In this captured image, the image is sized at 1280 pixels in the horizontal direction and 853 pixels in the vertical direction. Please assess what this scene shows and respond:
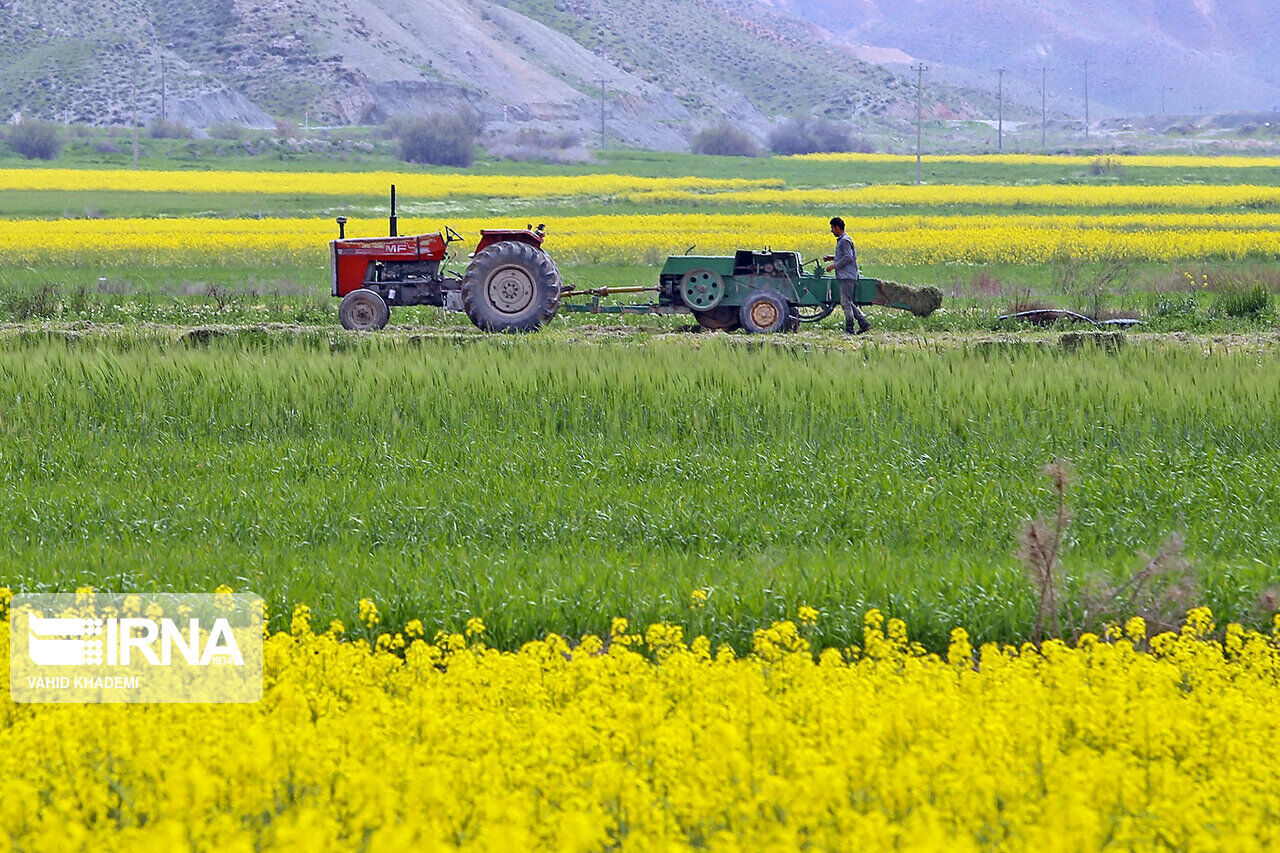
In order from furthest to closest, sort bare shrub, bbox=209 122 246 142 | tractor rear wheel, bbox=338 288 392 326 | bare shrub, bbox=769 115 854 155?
bare shrub, bbox=769 115 854 155
bare shrub, bbox=209 122 246 142
tractor rear wheel, bbox=338 288 392 326

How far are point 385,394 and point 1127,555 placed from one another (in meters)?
7.29

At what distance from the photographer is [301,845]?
413 centimetres

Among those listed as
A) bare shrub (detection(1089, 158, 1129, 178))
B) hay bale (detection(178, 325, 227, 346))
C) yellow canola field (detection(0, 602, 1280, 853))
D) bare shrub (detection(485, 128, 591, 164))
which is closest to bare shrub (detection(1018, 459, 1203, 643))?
yellow canola field (detection(0, 602, 1280, 853))

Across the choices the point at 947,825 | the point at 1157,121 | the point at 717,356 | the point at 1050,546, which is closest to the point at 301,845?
the point at 947,825

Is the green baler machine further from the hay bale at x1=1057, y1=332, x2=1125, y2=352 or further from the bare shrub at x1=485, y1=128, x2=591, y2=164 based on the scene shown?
the bare shrub at x1=485, y1=128, x2=591, y2=164

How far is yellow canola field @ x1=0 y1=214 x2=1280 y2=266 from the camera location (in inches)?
1291

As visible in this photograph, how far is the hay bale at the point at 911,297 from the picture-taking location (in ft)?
64.1

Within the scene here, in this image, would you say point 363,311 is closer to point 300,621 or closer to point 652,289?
point 652,289

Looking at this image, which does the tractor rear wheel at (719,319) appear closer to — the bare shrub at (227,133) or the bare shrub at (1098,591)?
the bare shrub at (1098,591)

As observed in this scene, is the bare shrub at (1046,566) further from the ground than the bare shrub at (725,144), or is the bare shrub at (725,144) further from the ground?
the bare shrub at (725,144)

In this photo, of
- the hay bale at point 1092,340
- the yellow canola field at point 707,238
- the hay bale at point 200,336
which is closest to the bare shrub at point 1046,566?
the hay bale at point 1092,340

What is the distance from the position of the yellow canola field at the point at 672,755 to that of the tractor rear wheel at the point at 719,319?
12.7 meters

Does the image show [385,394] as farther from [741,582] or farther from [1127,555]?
[1127,555]

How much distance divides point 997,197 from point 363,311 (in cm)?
4371
